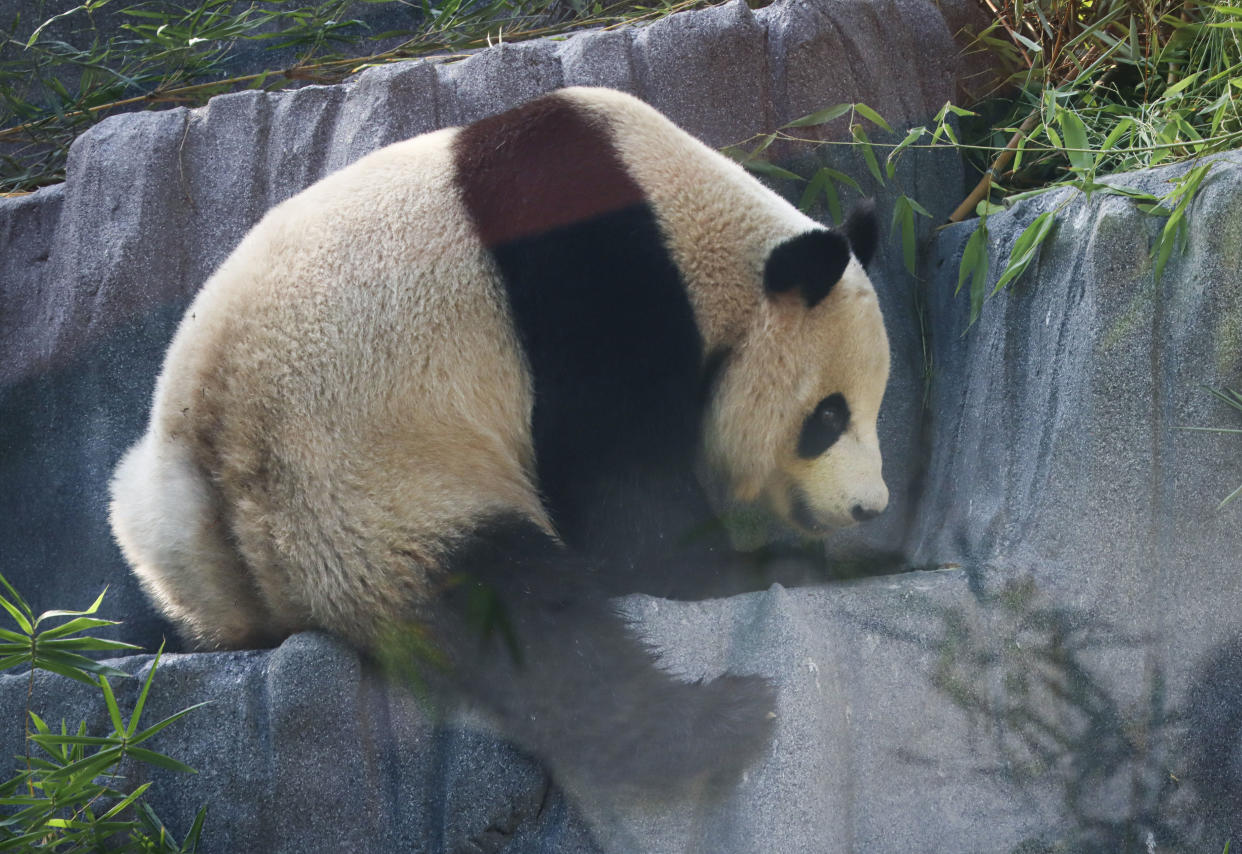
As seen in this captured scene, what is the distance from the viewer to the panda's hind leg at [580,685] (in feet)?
5.82

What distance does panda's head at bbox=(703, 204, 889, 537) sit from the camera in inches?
89.4

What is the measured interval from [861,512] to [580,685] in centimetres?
87

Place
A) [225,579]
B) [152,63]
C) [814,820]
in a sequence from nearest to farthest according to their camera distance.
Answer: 1. [814,820]
2. [225,579]
3. [152,63]

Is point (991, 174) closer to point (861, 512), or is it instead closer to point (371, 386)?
point (861, 512)

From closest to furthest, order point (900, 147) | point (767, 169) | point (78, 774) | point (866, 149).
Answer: point (78, 774) → point (900, 147) → point (866, 149) → point (767, 169)

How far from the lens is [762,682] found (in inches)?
73.5

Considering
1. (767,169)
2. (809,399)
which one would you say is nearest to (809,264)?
(809,399)

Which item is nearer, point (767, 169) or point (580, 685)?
point (580, 685)

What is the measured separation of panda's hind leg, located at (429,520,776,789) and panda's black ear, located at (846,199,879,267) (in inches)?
46.1

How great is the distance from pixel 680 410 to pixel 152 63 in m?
2.75

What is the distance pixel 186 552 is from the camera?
1.97m

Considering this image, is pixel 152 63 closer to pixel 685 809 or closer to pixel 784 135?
pixel 784 135

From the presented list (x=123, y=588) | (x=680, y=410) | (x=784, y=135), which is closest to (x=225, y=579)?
(x=680, y=410)

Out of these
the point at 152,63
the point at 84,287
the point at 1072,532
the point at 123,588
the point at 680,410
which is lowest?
the point at 123,588
